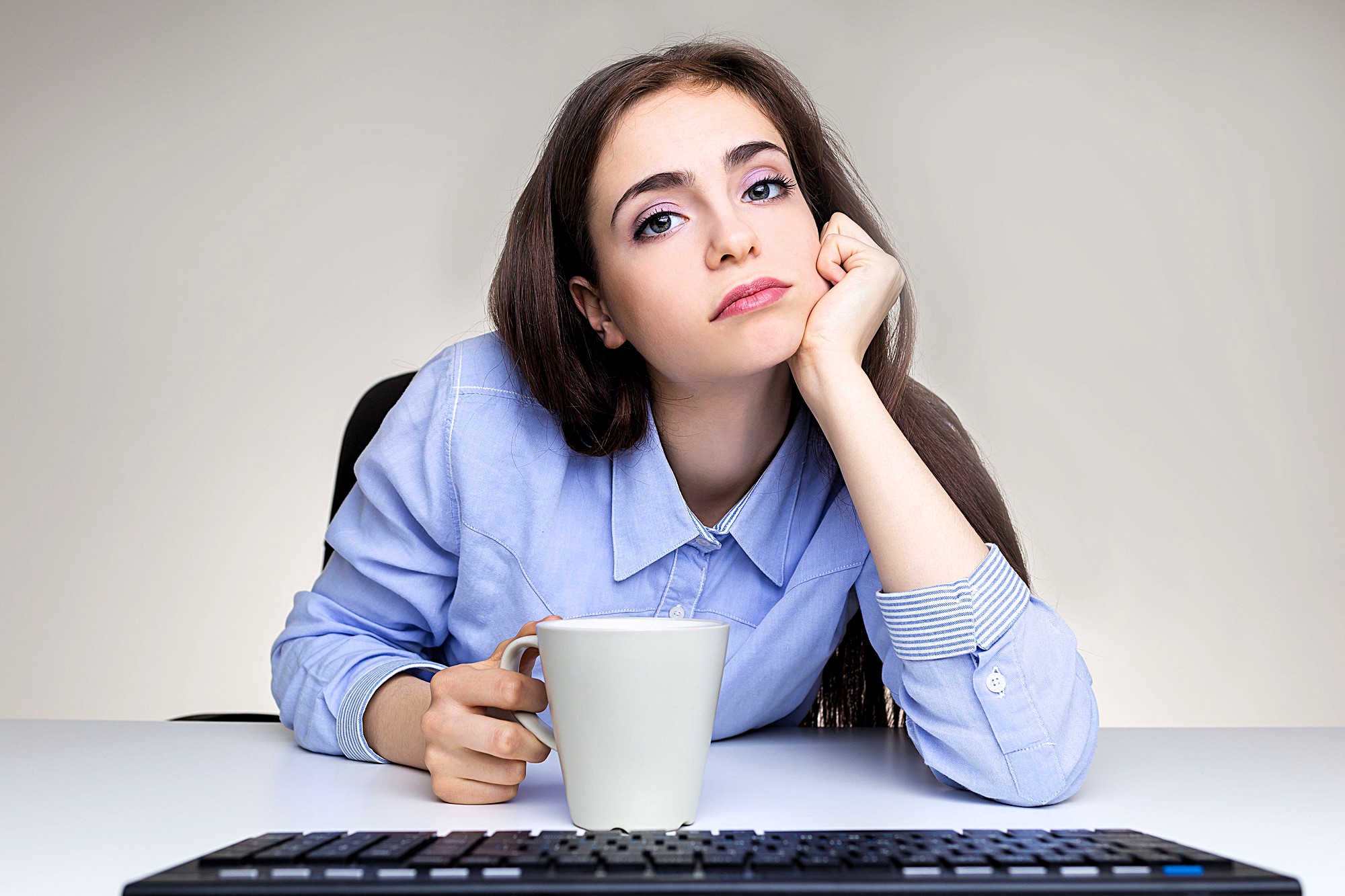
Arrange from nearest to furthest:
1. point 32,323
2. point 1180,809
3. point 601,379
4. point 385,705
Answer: point 1180,809, point 385,705, point 601,379, point 32,323

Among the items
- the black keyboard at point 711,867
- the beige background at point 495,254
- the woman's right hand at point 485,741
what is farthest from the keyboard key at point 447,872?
the beige background at point 495,254

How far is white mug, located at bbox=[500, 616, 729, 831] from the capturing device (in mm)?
607

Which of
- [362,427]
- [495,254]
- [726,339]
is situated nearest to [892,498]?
[726,339]

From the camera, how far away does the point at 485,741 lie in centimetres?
74

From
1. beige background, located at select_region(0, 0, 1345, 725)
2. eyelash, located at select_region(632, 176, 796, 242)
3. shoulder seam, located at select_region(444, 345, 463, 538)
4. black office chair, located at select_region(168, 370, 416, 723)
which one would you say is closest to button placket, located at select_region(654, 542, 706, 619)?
shoulder seam, located at select_region(444, 345, 463, 538)

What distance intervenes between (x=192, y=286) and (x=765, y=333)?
2.70 meters

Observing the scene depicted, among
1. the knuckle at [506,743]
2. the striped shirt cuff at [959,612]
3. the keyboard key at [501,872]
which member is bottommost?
the keyboard key at [501,872]

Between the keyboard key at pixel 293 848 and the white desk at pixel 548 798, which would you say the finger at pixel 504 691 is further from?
the keyboard key at pixel 293 848

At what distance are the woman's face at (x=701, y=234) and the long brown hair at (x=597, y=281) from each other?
4cm

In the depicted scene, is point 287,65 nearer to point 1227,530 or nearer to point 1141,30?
point 1141,30

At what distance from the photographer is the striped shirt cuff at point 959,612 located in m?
0.87

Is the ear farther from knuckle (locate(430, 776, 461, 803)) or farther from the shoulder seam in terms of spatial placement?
knuckle (locate(430, 776, 461, 803))

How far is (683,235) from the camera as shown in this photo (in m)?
1.06

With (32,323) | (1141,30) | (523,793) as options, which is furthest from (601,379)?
(1141,30)
